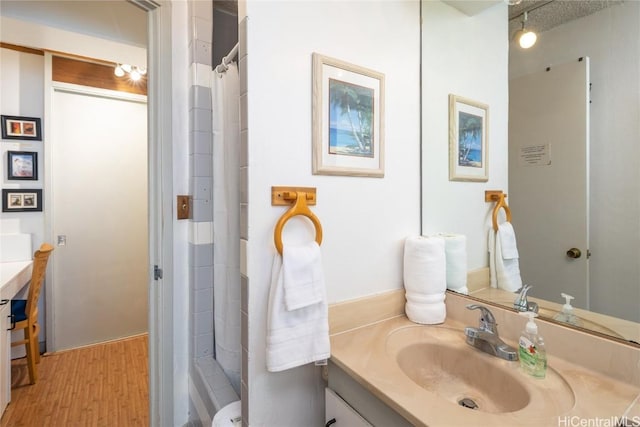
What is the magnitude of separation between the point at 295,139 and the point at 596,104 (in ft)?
2.86

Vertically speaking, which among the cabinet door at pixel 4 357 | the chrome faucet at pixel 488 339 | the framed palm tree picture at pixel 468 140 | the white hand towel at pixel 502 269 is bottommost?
the cabinet door at pixel 4 357

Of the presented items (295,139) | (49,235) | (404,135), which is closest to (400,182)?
(404,135)

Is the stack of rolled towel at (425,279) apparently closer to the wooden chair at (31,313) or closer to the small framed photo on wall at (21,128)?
the wooden chair at (31,313)

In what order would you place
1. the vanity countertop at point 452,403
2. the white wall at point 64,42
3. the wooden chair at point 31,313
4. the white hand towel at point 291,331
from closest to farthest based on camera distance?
the vanity countertop at point 452,403 < the white hand towel at point 291,331 < the white wall at point 64,42 < the wooden chair at point 31,313

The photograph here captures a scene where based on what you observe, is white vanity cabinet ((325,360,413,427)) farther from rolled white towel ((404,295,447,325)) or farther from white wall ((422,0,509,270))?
white wall ((422,0,509,270))

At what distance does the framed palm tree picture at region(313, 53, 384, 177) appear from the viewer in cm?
100

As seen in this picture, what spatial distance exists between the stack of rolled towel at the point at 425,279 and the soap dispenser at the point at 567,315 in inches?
12.2

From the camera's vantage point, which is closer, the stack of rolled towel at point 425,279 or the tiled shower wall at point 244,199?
the tiled shower wall at point 244,199

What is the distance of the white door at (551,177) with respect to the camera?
2.99 ft

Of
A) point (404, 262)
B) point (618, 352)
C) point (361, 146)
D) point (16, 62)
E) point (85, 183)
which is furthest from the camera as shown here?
point (85, 183)

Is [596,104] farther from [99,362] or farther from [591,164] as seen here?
[99,362]

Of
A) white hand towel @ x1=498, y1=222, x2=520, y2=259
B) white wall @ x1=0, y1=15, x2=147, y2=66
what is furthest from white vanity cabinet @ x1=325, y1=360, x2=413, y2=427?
white wall @ x1=0, y1=15, x2=147, y2=66

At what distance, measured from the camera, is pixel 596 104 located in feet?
2.88

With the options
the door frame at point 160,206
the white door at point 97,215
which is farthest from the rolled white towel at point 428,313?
the white door at point 97,215
